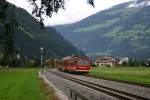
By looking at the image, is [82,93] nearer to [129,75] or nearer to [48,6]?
[48,6]

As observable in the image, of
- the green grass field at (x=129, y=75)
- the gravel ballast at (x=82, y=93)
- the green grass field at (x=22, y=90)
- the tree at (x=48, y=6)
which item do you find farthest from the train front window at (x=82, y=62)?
the tree at (x=48, y=6)

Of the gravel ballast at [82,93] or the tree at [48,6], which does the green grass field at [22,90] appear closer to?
the gravel ballast at [82,93]

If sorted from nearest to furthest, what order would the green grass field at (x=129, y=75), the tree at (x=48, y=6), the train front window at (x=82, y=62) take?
1. the tree at (x=48, y=6)
2. the green grass field at (x=129, y=75)
3. the train front window at (x=82, y=62)

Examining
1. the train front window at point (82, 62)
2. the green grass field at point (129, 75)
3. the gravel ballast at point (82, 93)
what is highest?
the train front window at point (82, 62)

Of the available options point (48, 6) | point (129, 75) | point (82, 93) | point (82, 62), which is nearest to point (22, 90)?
point (82, 93)

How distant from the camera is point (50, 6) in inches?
656

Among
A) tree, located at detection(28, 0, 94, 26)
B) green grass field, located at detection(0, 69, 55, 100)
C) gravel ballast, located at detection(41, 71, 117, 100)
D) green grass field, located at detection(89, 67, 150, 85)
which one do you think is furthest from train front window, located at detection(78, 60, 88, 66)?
tree, located at detection(28, 0, 94, 26)

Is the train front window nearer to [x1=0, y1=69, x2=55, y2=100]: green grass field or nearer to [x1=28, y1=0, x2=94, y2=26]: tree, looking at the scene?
[x1=0, y1=69, x2=55, y2=100]: green grass field

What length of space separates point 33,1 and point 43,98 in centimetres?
1229

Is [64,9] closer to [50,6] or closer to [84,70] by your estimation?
[50,6]

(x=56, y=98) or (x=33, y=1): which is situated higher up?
(x=33, y=1)

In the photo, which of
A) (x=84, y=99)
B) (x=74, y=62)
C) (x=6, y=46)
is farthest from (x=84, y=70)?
(x=84, y=99)

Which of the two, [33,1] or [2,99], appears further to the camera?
[2,99]

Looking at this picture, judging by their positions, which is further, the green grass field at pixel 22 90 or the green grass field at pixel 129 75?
the green grass field at pixel 129 75
